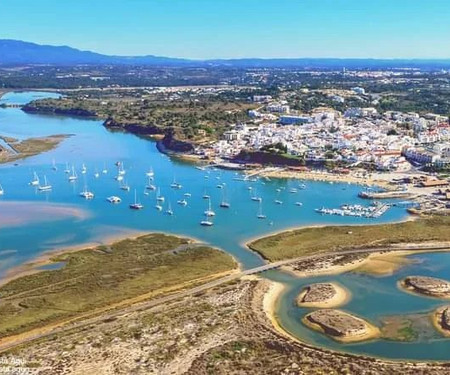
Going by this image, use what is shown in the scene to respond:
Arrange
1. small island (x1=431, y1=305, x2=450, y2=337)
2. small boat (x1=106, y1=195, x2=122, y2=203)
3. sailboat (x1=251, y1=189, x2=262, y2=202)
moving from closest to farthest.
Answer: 1. small island (x1=431, y1=305, x2=450, y2=337)
2. small boat (x1=106, y1=195, x2=122, y2=203)
3. sailboat (x1=251, y1=189, x2=262, y2=202)

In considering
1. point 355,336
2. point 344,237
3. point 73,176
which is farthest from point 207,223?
point 73,176

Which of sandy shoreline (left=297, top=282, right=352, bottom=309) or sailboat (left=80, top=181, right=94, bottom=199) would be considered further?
sailboat (left=80, top=181, right=94, bottom=199)

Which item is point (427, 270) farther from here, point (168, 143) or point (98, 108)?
point (98, 108)

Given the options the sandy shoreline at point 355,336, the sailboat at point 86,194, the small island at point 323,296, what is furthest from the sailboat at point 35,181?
the sandy shoreline at point 355,336

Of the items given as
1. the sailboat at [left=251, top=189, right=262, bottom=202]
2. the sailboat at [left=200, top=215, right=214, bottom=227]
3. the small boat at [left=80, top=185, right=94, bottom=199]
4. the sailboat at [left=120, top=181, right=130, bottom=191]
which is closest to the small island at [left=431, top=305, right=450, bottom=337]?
the sailboat at [left=200, top=215, right=214, bottom=227]

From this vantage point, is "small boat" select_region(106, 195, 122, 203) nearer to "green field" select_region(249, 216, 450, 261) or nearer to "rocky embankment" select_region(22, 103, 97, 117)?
"green field" select_region(249, 216, 450, 261)

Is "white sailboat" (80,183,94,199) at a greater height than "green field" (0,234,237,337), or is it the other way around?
"white sailboat" (80,183,94,199)
